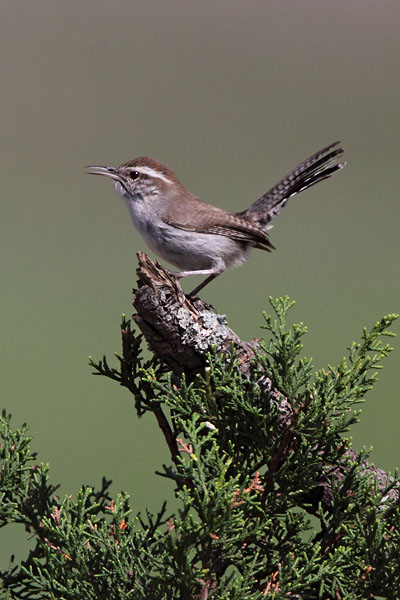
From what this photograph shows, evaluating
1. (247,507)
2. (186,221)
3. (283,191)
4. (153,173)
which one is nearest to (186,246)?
(186,221)

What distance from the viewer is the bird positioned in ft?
14.7

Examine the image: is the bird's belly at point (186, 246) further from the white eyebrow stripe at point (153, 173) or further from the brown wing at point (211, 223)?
the white eyebrow stripe at point (153, 173)

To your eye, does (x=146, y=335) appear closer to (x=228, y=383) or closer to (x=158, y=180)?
(x=228, y=383)

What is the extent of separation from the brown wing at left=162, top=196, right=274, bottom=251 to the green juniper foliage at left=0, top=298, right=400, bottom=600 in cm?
199

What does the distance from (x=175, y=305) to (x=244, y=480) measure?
72cm

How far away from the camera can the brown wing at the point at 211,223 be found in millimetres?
4500

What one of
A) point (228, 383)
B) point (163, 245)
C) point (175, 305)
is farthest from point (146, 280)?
point (163, 245)

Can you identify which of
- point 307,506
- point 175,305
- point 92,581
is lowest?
point 92,581

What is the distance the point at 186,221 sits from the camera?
450 centimetres

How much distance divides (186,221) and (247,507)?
2525mm

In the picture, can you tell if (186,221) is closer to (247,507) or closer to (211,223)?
(211,223)

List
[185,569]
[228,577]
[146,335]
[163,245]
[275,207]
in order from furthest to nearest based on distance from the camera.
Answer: [275,207]
[163,245]
[146,335]
[228,577]
[185,569]

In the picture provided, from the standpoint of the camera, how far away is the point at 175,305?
106 inches

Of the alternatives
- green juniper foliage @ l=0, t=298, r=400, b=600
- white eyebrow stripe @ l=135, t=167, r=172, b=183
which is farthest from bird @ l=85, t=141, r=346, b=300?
green juniper foliage @ l=0, t=298, r=400, b=600
